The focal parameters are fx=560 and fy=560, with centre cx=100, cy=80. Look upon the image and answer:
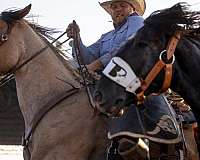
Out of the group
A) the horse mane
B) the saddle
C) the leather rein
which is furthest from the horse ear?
the horse mane

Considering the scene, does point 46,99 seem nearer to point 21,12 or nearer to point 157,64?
point 21,12

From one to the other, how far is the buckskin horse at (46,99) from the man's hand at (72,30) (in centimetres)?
32

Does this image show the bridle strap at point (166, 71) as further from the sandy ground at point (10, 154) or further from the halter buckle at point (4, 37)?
the sandy ground at point (10, 154)

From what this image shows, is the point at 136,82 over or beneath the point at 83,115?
over

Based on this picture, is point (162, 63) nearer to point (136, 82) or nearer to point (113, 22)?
point (136, 82)

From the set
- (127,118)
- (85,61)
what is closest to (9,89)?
(85,61)

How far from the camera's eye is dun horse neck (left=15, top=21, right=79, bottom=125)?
635 centimetres

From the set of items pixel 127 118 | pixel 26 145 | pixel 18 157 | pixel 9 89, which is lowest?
pixel 18 157

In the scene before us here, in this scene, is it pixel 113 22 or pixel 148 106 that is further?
pixel 113 22

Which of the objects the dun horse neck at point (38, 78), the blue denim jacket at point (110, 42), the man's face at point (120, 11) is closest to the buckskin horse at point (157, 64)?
the blue denim jacket at point (110, 42)

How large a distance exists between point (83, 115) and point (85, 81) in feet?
1.39

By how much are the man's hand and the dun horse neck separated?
0.36m

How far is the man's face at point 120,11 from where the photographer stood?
6.77m

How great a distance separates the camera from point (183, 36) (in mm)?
4859
